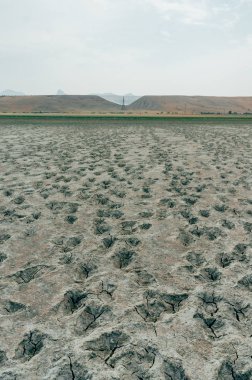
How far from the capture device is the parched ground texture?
2.78 meters

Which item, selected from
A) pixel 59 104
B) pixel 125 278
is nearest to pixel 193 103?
pixel 59 104

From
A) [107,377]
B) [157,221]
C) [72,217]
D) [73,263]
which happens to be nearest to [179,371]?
[107,377]

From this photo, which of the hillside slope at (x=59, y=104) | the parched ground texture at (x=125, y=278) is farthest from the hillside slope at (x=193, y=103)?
the parched ground texture at (x=125, y=278)

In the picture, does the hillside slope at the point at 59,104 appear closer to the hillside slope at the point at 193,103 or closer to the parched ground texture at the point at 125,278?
the hillside slope at the point at 193,103

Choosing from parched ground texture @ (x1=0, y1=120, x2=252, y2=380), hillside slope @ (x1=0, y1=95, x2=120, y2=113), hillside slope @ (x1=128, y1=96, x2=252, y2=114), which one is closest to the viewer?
parched ground texture @ (x1=0, y1=120, x2=252, y2=380)

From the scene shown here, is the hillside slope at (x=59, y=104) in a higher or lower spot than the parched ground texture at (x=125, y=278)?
lower

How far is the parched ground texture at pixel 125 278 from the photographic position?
2779mm

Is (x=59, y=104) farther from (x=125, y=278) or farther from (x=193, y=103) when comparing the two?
(x=125, y=278)

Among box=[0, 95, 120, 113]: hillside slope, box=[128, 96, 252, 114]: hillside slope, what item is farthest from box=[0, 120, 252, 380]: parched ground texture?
box=[128, 96, 252, 114]: hillside slope

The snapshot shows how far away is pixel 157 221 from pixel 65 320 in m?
2.72

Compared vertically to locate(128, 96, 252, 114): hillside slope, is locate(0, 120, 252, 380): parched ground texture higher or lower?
higher

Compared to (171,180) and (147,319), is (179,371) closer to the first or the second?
(147,319)

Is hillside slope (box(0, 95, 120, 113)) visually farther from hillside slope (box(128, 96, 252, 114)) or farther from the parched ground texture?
the parched ground texture

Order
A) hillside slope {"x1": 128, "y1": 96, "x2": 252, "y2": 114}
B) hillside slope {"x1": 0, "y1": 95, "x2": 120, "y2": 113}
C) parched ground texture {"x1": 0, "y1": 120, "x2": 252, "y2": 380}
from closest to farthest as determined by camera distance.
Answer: parched ground texture {"x1": 0, "y1": 120, "x2": 252, "y2": 380} < hillside slope {"x1": 0, "y1": 95, "x2": 120, "y2": 113} < hillside slope {"x1": 128, "y1": 96, "x2": 252, "y2": 114}
